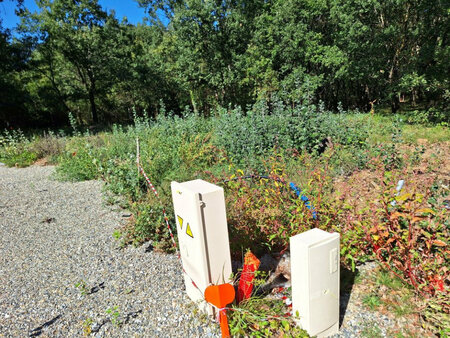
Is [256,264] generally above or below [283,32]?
below

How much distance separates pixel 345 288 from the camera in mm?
2328

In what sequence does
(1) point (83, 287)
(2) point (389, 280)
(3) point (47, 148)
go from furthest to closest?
1. (3) point (47, 148)
2. (1) point (83, 287)
3. (2) point (389, 280)

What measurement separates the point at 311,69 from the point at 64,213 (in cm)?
1597

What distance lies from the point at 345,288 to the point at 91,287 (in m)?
2.30

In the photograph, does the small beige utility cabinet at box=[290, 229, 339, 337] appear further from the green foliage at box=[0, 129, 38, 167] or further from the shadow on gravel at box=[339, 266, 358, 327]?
the green foliage at box=[0, 129, 38, 167]

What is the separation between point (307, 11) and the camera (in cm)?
1427

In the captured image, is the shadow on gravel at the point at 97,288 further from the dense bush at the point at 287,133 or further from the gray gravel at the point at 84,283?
the dense bush at the point at 287,133

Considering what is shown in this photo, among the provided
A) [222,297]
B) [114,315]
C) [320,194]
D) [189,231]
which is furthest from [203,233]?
[320,194]

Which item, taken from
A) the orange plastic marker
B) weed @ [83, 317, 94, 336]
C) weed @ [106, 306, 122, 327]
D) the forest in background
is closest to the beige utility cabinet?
the orange plastic marker

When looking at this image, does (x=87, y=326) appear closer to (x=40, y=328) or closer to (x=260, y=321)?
(x=40, y=328)

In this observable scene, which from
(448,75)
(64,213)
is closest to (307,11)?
(448,75)

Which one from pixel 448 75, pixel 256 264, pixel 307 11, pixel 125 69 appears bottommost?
pixel 256 264

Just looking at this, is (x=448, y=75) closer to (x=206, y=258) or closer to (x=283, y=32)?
(x=283, y=32)

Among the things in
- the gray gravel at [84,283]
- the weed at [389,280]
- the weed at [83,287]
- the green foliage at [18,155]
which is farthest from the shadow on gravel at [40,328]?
the green foliage at [18,155]
